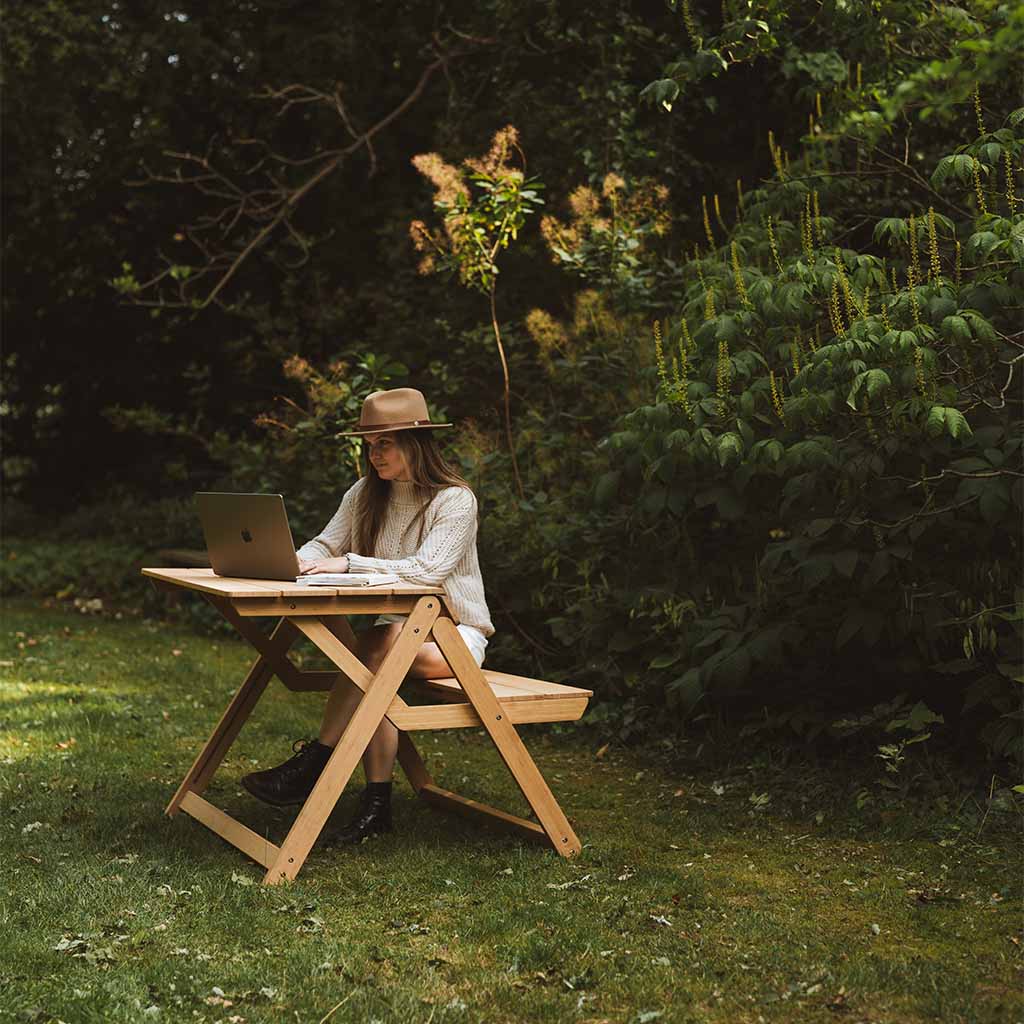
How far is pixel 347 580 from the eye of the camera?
13.4ft

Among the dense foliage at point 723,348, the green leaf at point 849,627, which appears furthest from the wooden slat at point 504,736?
the green leaf at point 849,627

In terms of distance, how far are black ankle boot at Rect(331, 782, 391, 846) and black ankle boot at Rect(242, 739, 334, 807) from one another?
0.60ft

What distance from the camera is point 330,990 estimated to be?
3129 millimetres

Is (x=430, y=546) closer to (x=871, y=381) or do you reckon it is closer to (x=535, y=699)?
(x=535, y=699)

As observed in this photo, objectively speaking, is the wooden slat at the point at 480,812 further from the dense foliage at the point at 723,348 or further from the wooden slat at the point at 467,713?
the dense foliage at the point at 723,348

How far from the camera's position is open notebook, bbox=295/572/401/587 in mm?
4004

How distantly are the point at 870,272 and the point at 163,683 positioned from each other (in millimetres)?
4540

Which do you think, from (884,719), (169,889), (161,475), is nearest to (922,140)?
(884,719)

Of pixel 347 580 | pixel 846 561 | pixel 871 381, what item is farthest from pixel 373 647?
pixel 871 381

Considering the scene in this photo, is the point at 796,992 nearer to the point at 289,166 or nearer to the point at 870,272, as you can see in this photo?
the point at 870,272

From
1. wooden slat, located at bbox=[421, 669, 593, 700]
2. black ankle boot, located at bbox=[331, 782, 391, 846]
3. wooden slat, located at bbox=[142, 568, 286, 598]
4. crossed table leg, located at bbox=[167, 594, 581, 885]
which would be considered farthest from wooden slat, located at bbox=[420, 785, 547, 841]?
wooden slat, located at bbox=[142, 568, 286, 598]

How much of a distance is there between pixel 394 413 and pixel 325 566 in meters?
0.57

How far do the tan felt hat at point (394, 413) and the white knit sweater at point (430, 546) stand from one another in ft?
0.84

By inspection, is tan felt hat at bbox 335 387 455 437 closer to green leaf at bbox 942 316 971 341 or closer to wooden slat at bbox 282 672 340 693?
wooden slat at bbox 282 672 340 693
